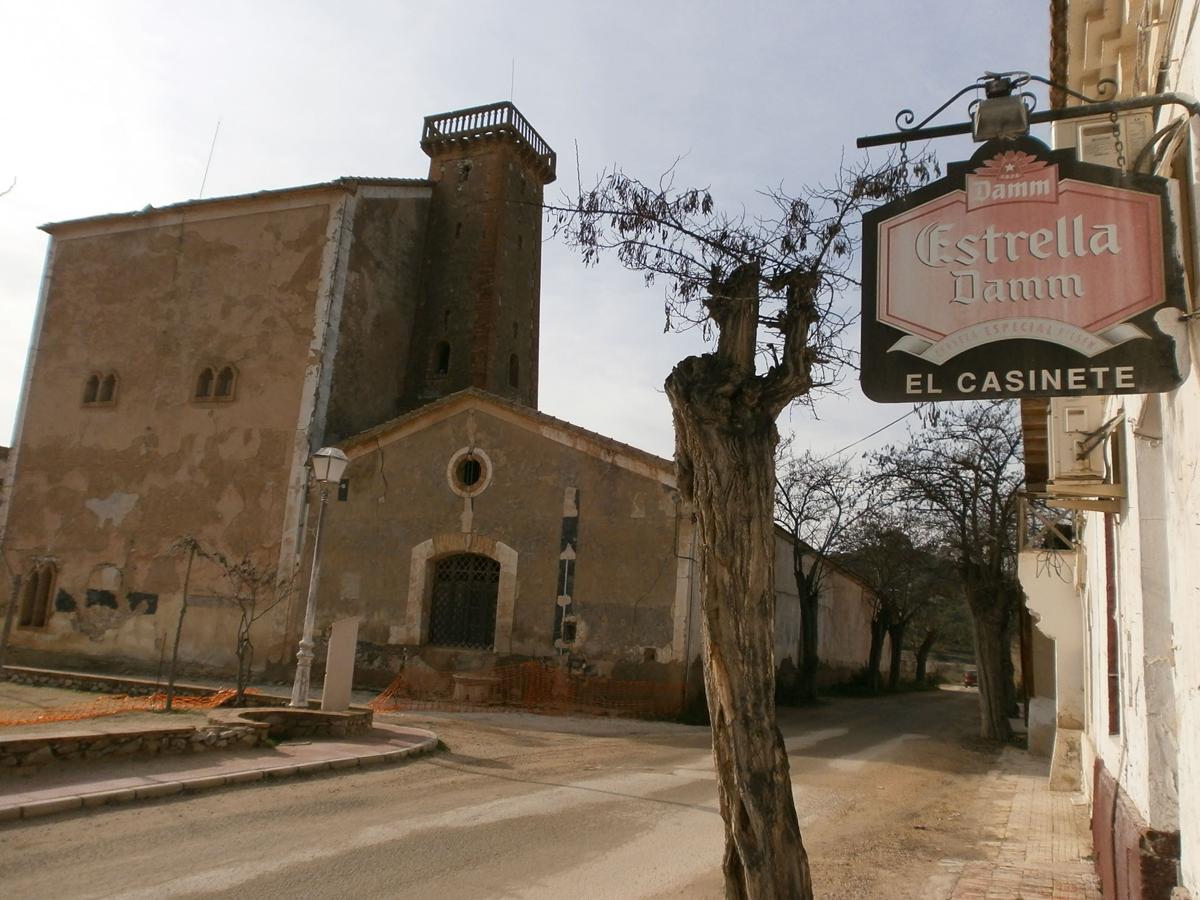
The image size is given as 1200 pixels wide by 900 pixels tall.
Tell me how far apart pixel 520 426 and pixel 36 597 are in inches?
538

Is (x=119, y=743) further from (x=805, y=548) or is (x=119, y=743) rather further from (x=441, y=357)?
(x=805, y=548)

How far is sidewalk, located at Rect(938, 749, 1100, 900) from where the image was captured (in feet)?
20.4

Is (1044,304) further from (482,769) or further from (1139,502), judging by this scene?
(482,769)

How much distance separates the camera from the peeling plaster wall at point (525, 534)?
1756cm

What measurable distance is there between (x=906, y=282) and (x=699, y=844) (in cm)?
538

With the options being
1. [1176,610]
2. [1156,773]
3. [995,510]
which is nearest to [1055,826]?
[1156,773]

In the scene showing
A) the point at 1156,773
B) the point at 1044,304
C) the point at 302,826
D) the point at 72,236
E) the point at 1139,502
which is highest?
the point at 72,236

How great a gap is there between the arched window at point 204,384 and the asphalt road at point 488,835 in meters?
14.2

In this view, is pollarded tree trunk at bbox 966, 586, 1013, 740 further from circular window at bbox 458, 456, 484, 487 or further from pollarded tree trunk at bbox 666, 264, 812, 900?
pollarded tree trunk at bbox 666, 264, 812, 900

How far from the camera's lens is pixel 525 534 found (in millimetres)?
18672

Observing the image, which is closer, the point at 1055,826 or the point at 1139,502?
the point at 1139,502

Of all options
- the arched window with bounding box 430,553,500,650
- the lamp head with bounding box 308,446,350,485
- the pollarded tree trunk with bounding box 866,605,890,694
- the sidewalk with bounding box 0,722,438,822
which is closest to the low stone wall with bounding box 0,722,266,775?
the sidewalk with bounding box 0,722,438,822

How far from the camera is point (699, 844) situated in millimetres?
7449

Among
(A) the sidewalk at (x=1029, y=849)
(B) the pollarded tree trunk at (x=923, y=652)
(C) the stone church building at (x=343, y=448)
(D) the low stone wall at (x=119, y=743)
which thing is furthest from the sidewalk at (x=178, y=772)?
(B) the pollarded tree trunk at (x=923, y=652)
